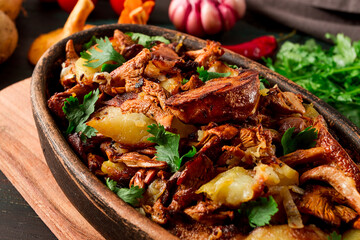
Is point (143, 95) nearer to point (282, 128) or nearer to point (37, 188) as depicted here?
point (282, 128)

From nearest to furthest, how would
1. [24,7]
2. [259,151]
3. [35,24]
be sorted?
[259,151] → [35,24] → [24,7]

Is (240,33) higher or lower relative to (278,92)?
lower

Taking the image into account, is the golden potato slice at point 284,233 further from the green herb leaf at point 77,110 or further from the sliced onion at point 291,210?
the green herb leaf at point 77,110

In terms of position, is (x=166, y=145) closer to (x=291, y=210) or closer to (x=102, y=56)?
(x=291, y=210)

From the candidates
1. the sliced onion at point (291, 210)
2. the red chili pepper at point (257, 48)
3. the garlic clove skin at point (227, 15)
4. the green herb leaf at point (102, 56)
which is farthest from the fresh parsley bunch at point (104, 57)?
the garlic clove skin at point (227, 15)

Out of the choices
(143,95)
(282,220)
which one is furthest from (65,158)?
(282,220)

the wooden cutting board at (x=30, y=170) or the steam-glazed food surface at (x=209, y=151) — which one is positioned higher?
the steam-glazed food surface at (x=209, y=151)

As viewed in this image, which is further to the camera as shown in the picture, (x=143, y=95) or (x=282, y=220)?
(x=143, y=95)
